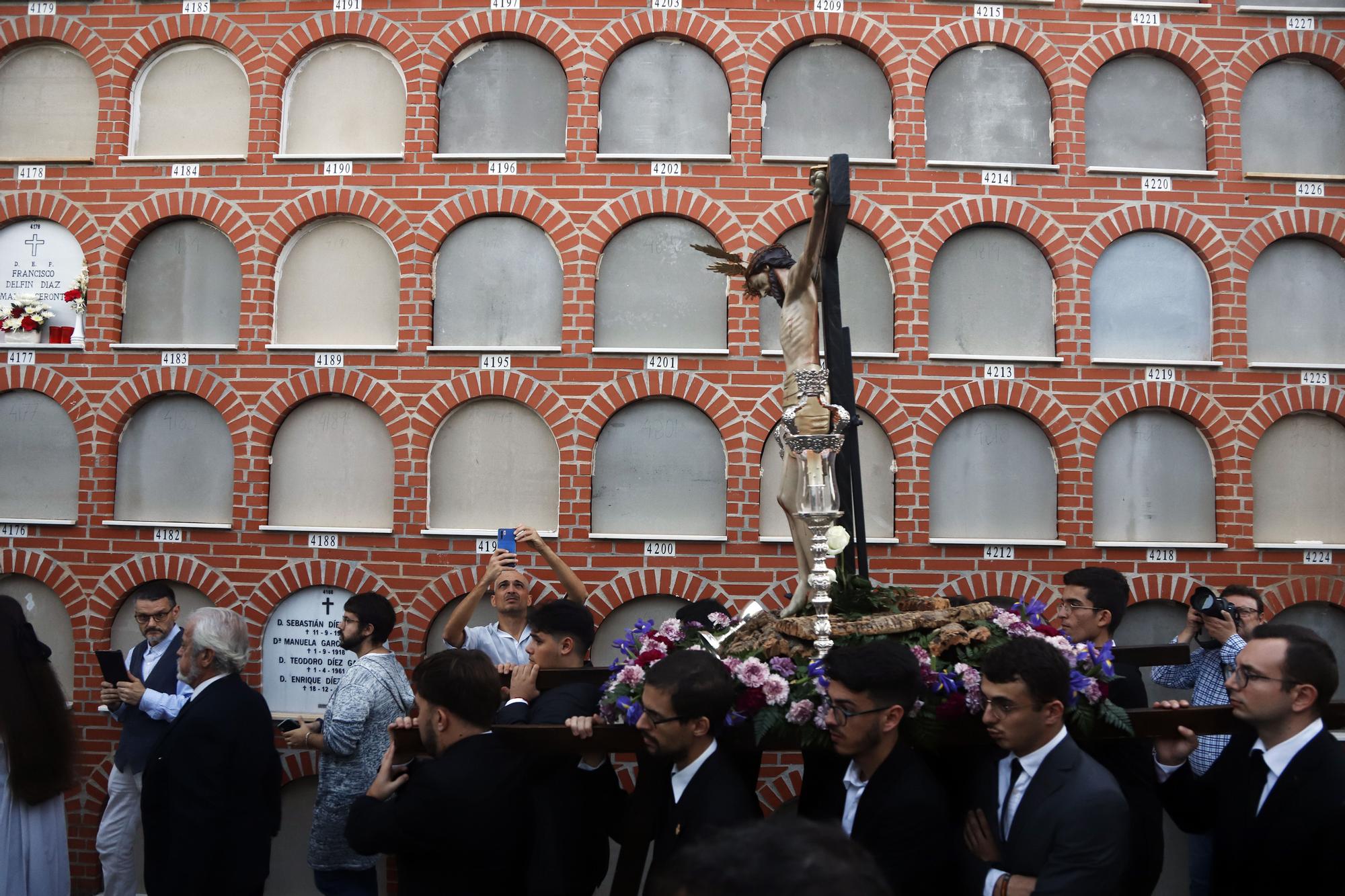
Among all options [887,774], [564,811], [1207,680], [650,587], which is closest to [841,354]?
[887,774]

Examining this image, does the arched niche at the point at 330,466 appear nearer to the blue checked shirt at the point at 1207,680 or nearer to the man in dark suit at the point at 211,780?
the man in dark suit at the point at 211,780

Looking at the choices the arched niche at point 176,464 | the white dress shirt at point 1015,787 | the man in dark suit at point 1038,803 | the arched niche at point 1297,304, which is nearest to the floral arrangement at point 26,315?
the arched niche at point 176,464

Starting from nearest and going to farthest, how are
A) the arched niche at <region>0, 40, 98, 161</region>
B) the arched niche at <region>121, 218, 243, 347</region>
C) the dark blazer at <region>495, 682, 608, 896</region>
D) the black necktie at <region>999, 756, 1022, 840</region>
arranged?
the black necktie at <region>999, 756, 1022, 840</region>, the dark blazer at <region>495, 682, 608, 896</region>, the arched niche at <region>121, 218, 243, 347</region>, the arched niche at <region>0, 40, 98, 161</region>

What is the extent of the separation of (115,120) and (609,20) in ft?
12.5

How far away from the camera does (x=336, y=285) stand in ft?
27.2

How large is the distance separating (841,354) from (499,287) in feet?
13.3

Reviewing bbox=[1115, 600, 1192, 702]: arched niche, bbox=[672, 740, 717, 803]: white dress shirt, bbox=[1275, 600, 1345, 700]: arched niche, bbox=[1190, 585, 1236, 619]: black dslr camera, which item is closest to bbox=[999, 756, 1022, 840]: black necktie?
bbox=[672, 740, 717, 803]: white dress shirt

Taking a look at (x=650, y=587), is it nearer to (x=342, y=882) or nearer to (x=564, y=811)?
(x=342, y=882)

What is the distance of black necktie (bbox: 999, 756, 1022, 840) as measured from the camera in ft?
11.1

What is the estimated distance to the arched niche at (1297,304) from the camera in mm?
8078

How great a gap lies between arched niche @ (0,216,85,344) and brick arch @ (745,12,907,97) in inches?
208

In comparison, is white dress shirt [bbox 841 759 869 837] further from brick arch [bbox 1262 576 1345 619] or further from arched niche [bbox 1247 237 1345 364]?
arched niche [bbox 1247 237 1345 364]

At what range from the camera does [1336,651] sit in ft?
25.3

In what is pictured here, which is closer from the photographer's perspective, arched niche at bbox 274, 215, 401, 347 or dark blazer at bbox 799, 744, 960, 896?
dark blazer at bbox 799, 744, 960, 896
